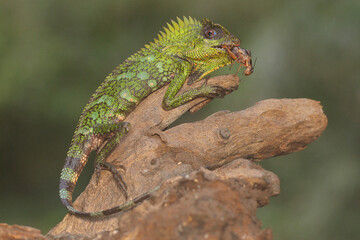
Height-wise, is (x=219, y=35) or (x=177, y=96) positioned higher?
(x=219, y=35)

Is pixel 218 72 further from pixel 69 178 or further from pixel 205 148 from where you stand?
pixel 69 178

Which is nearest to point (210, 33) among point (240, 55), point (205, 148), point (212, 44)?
point (212, 44)

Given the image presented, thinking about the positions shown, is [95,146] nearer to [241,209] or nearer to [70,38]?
[241,209]

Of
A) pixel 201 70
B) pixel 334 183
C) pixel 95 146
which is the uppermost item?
pixel 201 70

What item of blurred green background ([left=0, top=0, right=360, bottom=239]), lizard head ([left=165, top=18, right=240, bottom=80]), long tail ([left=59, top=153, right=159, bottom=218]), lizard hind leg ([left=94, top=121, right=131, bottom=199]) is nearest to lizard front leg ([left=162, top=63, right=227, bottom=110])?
lizard head ([left=165, top=18, right=240, bottom=80])

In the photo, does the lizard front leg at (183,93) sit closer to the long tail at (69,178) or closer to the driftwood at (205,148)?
the driftwood at (205,148)

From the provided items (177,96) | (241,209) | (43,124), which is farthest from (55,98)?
(241,209)
